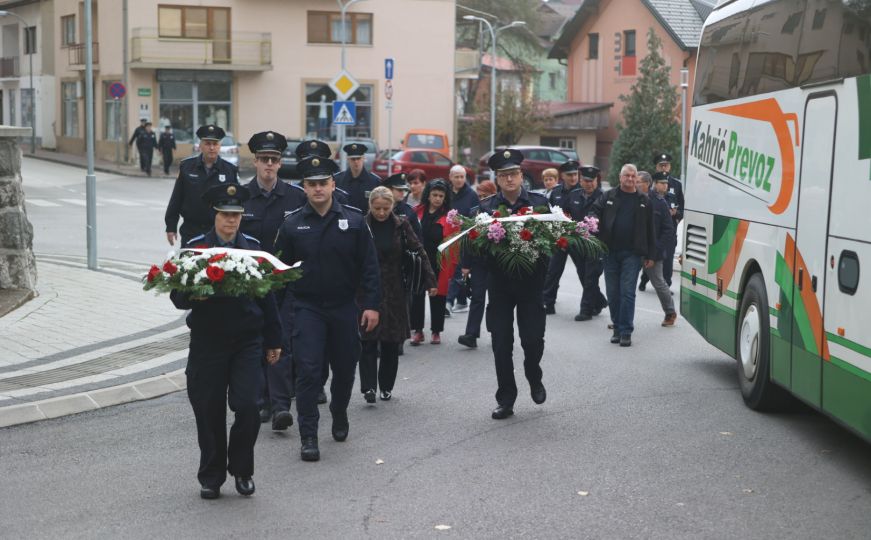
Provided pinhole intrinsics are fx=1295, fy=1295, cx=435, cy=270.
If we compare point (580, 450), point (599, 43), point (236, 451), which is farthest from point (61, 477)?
point (599, 43)

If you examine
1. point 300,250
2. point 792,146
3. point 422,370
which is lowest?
point 422,370

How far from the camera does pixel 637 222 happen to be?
13.9 m

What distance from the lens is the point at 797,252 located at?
8992 millimetres

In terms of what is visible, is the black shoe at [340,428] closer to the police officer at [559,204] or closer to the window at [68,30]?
the police officer at [559,204]

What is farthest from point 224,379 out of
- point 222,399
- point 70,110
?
point 70,110

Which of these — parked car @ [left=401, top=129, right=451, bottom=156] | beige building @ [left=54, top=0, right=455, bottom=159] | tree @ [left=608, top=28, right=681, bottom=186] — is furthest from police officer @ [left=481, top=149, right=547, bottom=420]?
beige building @ [left=54, top=0, right=455, bottom=159]

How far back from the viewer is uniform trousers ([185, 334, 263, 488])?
719 cm

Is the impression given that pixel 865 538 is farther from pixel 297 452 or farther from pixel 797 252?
pixel 297 452

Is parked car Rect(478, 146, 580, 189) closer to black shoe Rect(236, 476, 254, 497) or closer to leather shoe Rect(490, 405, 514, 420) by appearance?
leather shoe Rect(490, 405, 514, 420)

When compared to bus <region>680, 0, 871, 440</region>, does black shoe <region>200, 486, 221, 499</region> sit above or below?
below

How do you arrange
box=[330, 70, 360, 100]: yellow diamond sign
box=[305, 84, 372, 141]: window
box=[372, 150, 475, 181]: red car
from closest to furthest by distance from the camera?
box=[330, 70, 360, 100]: yellow diamond sign, box=[372, 150, 475, 181]: red car, box=[305, 84, 372, 141]: window

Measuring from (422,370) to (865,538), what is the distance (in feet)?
19.5

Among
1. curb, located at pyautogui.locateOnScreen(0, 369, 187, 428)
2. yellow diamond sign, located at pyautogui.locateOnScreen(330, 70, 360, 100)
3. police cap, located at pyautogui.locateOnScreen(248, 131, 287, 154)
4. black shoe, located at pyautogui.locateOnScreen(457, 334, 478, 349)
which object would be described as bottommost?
black shoe, located at pyautogui.locateOnScreen(457, 334, 478, 349)

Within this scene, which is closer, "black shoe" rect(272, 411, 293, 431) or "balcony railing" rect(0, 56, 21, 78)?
"black shoe" rect(272, 411, 293, 431)
